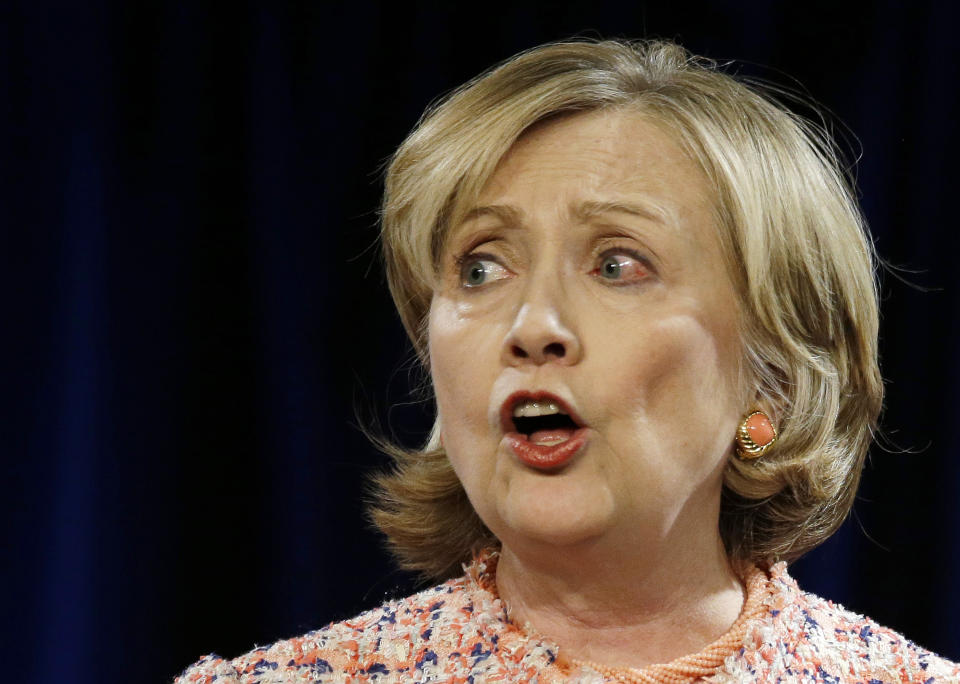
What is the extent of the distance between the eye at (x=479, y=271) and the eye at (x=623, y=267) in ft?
0.36

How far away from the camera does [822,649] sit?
4.96ft

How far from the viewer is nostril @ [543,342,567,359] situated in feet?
4.38

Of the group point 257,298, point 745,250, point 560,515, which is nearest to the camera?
point 560,515

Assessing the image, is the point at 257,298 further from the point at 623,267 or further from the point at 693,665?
the point at 693,665

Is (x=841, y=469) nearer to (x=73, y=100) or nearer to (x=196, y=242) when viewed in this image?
(x=196, y=242)

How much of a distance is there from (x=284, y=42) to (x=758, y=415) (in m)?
1.01

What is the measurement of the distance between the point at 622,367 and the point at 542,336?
0.09 m

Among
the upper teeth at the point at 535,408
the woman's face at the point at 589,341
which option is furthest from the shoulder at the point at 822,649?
the upper teeth at the point at 535,408

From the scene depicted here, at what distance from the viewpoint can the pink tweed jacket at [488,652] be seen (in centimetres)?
142

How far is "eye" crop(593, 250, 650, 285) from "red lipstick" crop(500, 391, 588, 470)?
16 cm

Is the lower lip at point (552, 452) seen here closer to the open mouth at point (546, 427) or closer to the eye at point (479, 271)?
the open mouth at point (546, 427)

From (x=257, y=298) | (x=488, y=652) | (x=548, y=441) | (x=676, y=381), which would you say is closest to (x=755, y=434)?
(x=676, y=381)

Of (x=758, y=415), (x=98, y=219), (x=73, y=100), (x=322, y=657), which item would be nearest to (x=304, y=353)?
(x=98, y=219)

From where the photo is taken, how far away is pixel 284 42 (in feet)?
6.79
